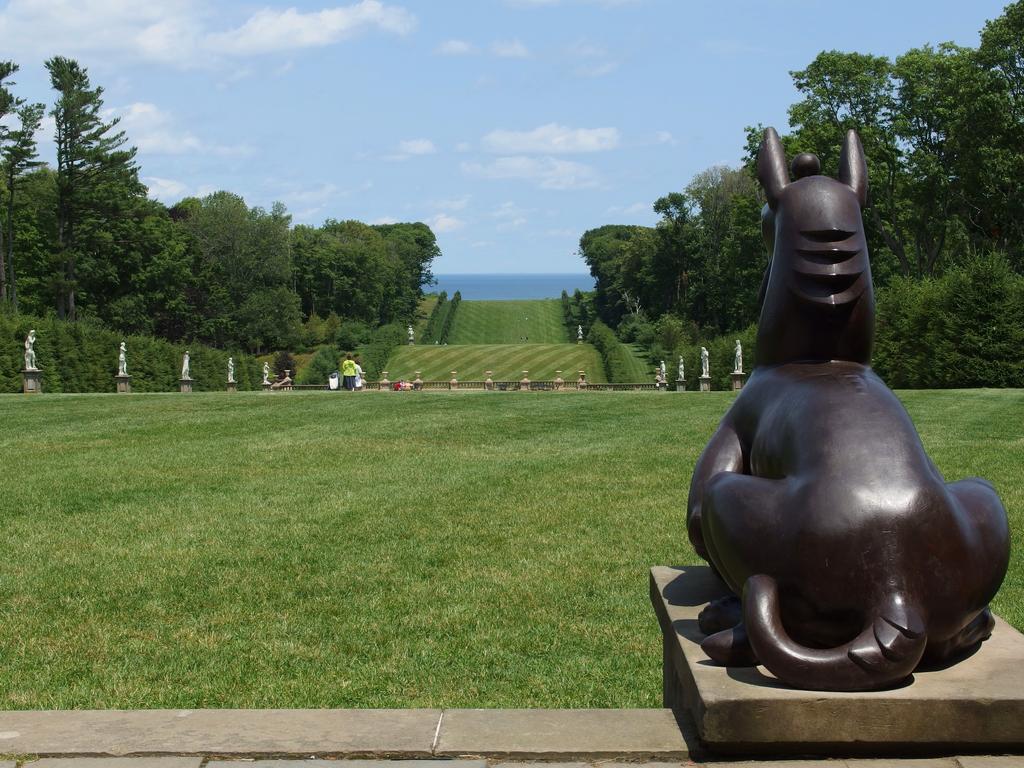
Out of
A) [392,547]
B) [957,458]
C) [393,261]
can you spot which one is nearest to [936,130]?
[957,458]

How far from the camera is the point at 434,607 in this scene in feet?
25.3

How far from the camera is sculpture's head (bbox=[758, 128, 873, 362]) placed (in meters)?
4.46

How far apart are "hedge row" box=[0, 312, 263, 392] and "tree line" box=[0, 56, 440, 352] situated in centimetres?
718

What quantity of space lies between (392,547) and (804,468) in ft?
20.2

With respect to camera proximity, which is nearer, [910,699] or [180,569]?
[910,699]

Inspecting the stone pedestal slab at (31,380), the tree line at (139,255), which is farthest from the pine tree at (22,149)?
the stone pedestal slab at (31,380)

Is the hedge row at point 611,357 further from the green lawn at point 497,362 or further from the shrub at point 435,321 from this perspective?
the shrub at point 435,321

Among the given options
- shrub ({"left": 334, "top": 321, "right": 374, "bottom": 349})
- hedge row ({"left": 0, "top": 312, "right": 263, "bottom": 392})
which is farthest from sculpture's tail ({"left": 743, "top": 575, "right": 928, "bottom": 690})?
shrub ({"left": 334, "top": 321, "right": 374, "bottom": 349})

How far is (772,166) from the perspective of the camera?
4766 mm

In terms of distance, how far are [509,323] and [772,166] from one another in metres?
126

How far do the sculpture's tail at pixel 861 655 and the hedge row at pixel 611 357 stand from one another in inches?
2587

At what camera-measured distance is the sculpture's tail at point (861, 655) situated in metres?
3.61

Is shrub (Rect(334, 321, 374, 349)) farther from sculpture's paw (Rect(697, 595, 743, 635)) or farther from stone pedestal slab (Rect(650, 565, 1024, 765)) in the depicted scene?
stone pedestal slab (Rect(650, 565, 1024, 765))

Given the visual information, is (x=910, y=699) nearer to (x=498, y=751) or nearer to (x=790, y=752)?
(x=790, y=752)
